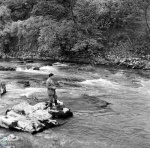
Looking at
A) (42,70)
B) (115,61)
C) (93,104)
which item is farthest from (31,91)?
(115,61)

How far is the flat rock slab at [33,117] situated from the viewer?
13.8 metres

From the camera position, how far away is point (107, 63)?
3578 centimetres

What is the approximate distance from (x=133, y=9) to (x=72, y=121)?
2818cm

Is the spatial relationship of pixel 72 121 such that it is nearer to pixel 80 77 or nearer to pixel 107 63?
pixel 80 77

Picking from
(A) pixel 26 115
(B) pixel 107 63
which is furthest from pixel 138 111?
(B) pixel 107 63

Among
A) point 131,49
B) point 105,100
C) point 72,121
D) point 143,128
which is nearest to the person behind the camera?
point 143,128

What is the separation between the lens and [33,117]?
14.6 metres

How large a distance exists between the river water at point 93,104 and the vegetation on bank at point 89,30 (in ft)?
21.0

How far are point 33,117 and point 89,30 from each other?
1038 inches

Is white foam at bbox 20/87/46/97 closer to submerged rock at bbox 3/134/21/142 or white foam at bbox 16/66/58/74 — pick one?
submerged rock at bbox 3/134/21/142

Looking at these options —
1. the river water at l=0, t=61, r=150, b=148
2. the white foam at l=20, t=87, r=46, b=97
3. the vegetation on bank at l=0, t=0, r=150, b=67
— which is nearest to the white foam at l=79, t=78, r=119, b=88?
the river water at l=0, t=61, r=150, b=148

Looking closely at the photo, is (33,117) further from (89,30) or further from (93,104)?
(89,30)

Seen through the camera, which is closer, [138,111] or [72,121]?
[72,121]

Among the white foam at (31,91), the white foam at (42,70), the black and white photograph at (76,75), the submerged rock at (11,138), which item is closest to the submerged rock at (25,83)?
the black and white photograph at (76,75)
